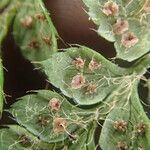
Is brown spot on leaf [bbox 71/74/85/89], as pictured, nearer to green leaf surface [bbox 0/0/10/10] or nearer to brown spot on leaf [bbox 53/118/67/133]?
brown spot on leaf [bbox 53/118/67/133]

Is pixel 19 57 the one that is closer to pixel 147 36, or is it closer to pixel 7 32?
pixel 7 32

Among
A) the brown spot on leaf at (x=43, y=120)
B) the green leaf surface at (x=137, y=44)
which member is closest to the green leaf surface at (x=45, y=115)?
the brown spot on leaf at (x=43, y=120)

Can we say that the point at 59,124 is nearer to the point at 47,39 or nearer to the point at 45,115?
the point at 45,115

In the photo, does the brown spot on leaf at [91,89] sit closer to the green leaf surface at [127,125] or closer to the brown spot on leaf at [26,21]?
the green leaf surface at [127,125]

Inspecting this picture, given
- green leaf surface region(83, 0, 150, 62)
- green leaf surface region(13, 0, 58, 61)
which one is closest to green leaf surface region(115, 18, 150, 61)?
green leaf surface region(83, 0, 150, 62)

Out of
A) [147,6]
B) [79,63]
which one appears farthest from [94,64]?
[147,6]
